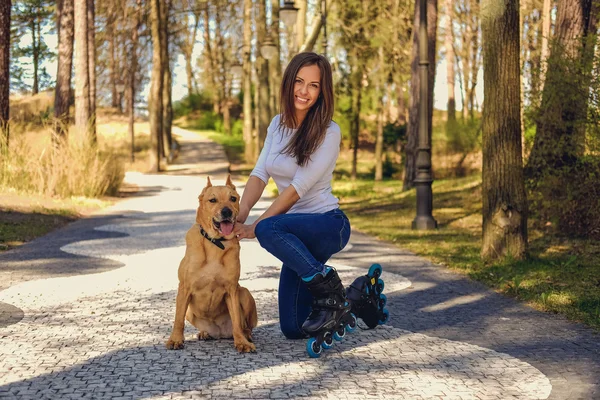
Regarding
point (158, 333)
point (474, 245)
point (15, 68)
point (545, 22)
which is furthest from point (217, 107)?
point (158, 333)

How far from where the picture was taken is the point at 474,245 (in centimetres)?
1329

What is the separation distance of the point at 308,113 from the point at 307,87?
0.20m

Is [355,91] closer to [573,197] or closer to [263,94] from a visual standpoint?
[263,94]

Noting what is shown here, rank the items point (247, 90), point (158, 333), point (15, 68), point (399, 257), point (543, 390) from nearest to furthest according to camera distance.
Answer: point (543, 390) < point (158, 333) < point (399, 257) < point (247, 90) < point (15, 68)

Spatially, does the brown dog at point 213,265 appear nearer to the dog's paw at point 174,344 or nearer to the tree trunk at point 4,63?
the dog's paw at point 174,344

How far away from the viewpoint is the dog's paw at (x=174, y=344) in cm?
600

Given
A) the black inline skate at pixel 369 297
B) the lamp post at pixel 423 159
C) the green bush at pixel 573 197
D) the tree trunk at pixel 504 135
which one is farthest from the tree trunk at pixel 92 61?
the black inline skate at pixel 369 297

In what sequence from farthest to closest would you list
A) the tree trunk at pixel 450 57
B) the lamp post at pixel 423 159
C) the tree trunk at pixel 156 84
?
1. the tree trunk at pixel 450 57
2. the tree trunk at pixel 156 84
3. the lamp post at pixel 423 159

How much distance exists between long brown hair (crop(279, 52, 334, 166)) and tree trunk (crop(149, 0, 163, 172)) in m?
32.4

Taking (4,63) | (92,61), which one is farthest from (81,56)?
(92,61)

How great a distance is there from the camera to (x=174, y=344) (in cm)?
601

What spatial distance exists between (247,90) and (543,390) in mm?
49934

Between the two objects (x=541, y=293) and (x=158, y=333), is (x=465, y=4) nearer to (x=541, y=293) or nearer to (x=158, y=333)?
(x=541, y=293)

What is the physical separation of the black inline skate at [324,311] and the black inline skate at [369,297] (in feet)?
1.36
